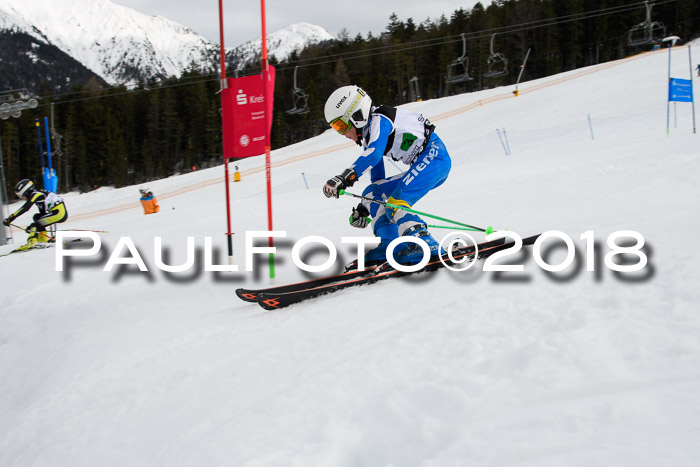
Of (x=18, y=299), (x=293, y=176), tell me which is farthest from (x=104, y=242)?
(x=293, y=176)

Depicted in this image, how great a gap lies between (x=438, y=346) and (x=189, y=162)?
5404 cm

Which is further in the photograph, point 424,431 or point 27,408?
point 27,408

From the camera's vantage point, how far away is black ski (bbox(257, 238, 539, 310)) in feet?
13.1

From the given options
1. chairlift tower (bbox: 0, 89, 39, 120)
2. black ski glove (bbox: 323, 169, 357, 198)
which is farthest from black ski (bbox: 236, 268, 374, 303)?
chairlift tower (bbox: 0, 89, 39, 120)

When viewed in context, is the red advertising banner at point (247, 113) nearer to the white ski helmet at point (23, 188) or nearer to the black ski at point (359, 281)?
the black ski at point (359, 281)

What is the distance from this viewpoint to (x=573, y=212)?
5727 millimetres

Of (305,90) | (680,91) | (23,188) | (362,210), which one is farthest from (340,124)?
(305,90)

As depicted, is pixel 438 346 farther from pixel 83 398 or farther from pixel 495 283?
pixel 83 398

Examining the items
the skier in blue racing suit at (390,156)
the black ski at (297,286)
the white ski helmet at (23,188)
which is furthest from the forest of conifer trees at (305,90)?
the black ski at (297,286)

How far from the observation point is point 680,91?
12.2 m

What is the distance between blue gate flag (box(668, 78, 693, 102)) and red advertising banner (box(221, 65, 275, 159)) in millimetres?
11554

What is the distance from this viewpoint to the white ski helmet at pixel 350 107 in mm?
4266

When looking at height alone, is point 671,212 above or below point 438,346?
above

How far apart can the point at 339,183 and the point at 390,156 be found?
915 mm
